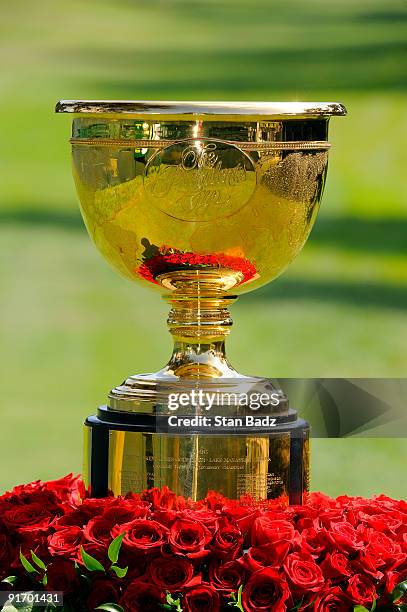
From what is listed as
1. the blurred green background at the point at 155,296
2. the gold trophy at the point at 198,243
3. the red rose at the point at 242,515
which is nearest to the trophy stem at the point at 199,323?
the gold trophy at the point at 198,243

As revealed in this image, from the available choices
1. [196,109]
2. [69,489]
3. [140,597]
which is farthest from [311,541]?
[196,109]

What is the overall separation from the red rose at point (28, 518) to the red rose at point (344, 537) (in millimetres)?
421

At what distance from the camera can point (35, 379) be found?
4289 millimetres

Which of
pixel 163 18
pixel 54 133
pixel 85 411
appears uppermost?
pixel 163 18

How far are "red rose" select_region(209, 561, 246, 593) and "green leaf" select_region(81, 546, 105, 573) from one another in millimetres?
153

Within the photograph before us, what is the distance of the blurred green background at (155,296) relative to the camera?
4.15 meters

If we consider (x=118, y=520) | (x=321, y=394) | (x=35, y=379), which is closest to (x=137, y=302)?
(x=35, y=379)

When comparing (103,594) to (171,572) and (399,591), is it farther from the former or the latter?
(399,591)

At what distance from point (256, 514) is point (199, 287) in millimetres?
415

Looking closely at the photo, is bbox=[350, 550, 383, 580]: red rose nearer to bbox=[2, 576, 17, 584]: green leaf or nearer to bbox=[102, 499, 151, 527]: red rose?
bbox=[102, 499, 151, 527]: red rose

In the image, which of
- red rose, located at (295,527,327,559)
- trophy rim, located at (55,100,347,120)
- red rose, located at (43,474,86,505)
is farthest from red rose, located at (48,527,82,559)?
trophy rim, located at (55,100,347,120)

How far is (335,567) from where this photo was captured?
1.75 metres

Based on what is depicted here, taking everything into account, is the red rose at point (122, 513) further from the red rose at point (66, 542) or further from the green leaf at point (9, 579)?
the green leaf at point (9, 579)

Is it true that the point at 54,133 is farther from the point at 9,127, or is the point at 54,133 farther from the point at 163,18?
the point at 163,18
